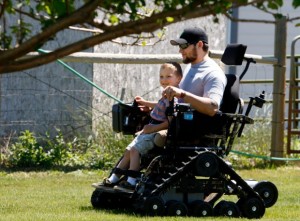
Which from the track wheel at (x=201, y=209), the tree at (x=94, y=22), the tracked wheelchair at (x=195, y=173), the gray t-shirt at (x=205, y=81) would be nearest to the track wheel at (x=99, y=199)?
the tracked wheelchair at (x=195, y=173)

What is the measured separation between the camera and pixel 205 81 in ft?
24.8

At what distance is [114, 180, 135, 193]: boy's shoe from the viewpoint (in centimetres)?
758

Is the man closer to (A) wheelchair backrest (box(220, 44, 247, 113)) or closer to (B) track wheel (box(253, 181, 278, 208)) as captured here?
(A) wheelchair backrest (box(220, 44, 247, 113))

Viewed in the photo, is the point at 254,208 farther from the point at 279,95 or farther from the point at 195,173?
the point at 279,95

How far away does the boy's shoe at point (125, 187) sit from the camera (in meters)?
7.58

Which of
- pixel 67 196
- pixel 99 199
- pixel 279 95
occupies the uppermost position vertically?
pixel 279 95

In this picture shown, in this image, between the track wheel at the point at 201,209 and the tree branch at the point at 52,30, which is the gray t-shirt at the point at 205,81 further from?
the tree branch at the point at 52,30

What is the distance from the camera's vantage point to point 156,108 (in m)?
7.77

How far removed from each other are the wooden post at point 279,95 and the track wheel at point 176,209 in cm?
474

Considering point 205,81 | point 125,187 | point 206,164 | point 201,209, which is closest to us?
point 206,164

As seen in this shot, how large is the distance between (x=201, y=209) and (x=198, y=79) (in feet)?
3.31

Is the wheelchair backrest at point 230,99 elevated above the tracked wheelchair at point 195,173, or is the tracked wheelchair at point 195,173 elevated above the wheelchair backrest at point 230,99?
the wheelchair backrest at point 230,99

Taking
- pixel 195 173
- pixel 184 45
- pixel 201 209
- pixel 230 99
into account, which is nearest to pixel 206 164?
pixel 195 173

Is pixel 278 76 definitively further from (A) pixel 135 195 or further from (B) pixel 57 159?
(A) pixel 135 195
